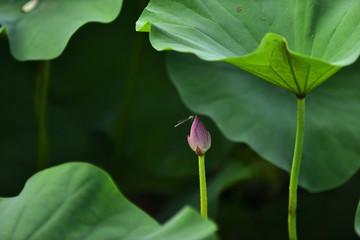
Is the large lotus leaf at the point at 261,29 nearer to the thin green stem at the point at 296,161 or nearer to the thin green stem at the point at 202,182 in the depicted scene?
the thin green stem at the point at 296,161

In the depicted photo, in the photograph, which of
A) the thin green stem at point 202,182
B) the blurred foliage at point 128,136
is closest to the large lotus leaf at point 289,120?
the blurred foliage at point 128,136

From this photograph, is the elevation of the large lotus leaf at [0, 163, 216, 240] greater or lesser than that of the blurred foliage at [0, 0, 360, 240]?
greater

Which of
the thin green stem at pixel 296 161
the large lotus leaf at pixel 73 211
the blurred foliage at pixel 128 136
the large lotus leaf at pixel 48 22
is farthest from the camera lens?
the blurred foliage at pixel 128 136

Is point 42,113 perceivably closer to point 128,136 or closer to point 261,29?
point 128,136

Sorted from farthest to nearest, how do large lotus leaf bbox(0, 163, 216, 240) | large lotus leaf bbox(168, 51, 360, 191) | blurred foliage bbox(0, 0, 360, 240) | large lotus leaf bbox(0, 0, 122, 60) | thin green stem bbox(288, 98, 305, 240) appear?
blurred foliage bbox(0, 0, 360, 240)
large lotus leaf bbox(168, 51, 360, 191)
large lotus leaf bbox(0, 0, 122, 60)
thin green stem bbox(288, 98, 305, 240)
large lotus leaf bbox(0, 163, 216, 240)

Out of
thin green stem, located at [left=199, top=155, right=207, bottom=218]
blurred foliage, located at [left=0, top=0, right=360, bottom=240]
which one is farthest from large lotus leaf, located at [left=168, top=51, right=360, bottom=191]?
thin green stem, located at [left=199, top=155, right=207, bottom=218]

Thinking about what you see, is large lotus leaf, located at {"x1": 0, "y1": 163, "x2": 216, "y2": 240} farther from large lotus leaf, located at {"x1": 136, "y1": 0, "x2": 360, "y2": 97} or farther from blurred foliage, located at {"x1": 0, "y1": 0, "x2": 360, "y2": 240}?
blurred foliage, located at {"x1": 0, "y1": 0, "x2": 360, "y2": 240}

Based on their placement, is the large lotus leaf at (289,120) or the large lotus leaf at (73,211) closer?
the large lotus leaf at (73,211)
